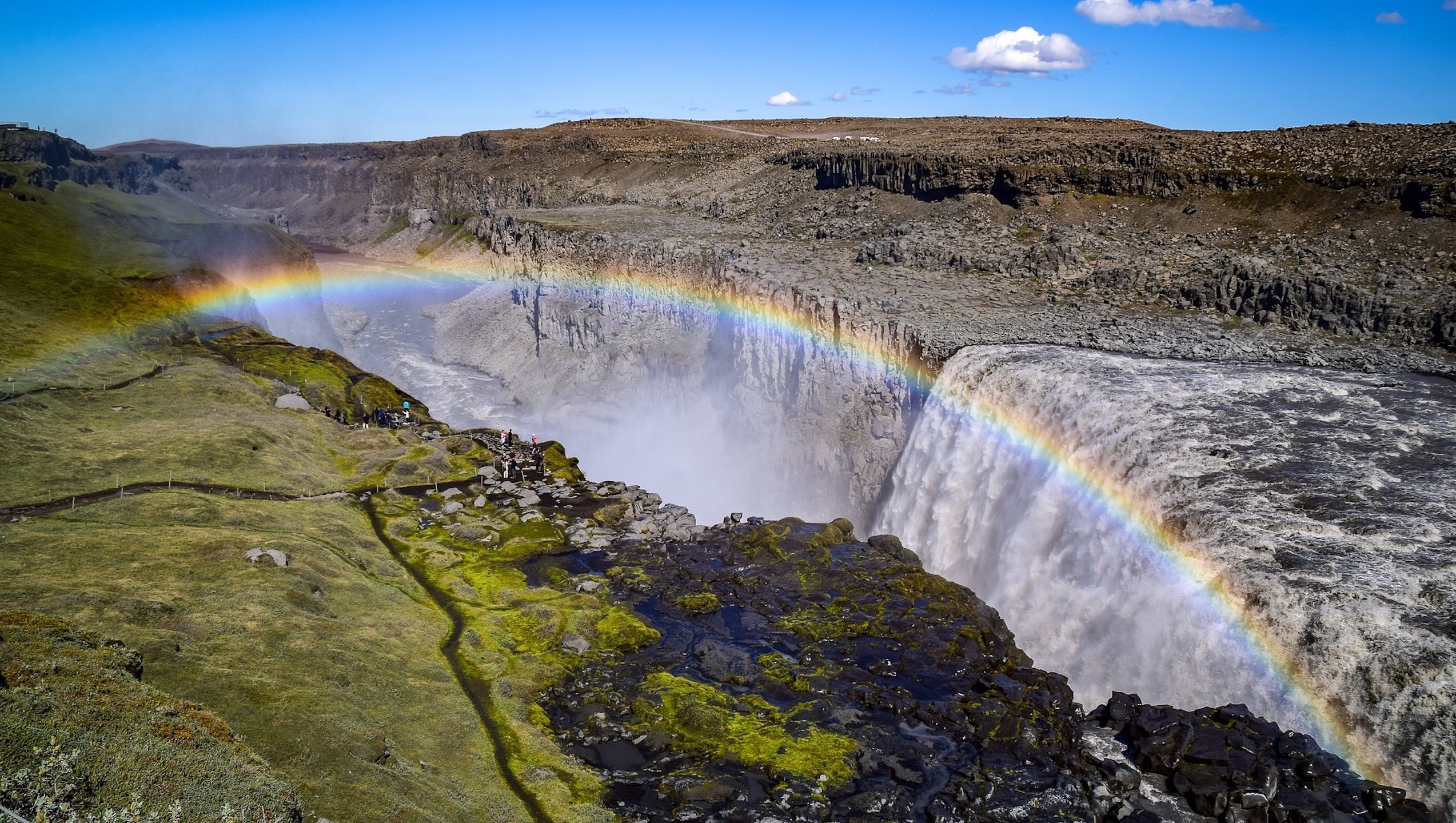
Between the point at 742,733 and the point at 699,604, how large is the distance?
9336 millimetres

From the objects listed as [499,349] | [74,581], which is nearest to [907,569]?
[74,581]

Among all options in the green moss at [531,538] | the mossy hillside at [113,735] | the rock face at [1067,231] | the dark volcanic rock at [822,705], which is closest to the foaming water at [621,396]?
the rock face at [1067,231]

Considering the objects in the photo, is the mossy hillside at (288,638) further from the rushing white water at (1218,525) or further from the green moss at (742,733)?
the rushing white water at (1218,525)

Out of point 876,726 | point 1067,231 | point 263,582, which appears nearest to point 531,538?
point 263,582

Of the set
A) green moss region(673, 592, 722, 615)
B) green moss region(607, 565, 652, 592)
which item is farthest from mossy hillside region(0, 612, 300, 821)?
green moss region(607, 565, 652, 592)

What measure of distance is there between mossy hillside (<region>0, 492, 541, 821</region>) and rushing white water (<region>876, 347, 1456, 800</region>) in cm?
2000

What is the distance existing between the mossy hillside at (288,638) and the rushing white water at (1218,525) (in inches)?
787

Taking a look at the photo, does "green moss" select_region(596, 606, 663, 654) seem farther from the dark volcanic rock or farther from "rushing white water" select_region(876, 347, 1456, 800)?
"rushing white water" select_region(876, 347, 1456, 800)

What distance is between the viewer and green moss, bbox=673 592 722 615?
36375mm

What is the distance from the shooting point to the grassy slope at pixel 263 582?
75.9ft

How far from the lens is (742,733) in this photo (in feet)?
91.2

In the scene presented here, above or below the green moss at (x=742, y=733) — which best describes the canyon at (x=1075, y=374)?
above

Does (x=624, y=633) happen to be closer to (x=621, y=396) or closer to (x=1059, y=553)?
(x=1059, y=553)

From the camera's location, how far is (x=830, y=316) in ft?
170
